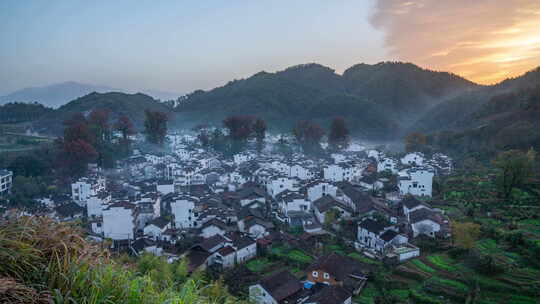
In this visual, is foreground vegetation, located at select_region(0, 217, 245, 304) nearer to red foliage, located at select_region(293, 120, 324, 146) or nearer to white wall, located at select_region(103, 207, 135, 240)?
white wall, located at select_region(103, 207, 135, 240)

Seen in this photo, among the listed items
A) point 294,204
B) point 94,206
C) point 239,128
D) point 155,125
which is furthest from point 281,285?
point 155,125

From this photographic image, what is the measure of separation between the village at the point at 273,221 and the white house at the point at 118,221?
40 mm

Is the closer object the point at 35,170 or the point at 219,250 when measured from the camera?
the point at 219,250

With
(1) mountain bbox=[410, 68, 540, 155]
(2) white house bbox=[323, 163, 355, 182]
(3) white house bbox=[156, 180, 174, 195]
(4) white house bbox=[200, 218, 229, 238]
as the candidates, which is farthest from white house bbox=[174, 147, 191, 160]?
(1) mountain bbox=[410, 68, 540, 155]

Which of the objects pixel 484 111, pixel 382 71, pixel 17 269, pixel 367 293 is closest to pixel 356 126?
pixel 484 111

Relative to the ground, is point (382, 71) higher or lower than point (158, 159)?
higher

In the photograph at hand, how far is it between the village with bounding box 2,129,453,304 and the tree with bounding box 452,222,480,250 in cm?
127

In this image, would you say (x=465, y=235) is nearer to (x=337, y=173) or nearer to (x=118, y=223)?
(x=337, y=173)

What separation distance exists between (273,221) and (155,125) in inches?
795

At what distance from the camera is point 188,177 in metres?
22.8

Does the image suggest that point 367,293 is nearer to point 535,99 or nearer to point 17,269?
point 17,269

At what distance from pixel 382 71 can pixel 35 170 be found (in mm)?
66334

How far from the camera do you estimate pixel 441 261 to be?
11.6 meters

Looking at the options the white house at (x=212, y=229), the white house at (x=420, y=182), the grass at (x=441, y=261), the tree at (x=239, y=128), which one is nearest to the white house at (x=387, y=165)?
the white house at (x=420, y=182)
